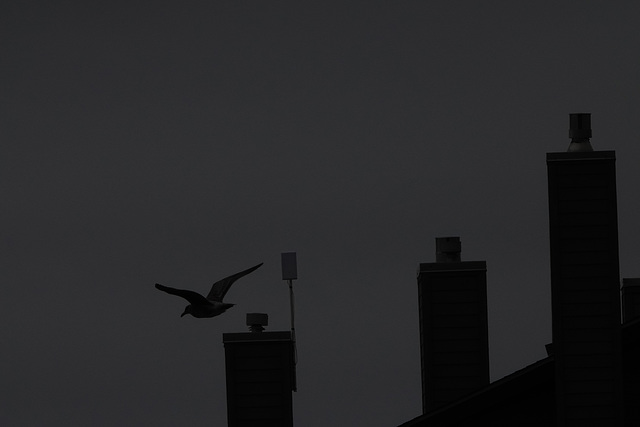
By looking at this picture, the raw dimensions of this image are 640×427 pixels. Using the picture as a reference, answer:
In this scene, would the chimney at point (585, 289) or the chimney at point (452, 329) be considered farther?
A: the chimney at point (452, 329)

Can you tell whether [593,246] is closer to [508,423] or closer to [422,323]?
[508,423]

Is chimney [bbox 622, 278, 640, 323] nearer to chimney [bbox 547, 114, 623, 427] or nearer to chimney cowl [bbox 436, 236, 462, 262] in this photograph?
chimney cowl [bbox 436, 236, 462, 262]

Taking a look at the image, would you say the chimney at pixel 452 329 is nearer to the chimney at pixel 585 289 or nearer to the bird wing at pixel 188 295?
the bird wing at pixel 188 295

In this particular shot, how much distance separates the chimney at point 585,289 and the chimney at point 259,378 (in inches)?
177

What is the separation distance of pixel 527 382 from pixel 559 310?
5.72 ft

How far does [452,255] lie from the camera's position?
22188mm

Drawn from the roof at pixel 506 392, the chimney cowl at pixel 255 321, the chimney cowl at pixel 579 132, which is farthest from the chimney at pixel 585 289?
the chimney cowl at pixel 255 321

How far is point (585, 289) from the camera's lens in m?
16.7

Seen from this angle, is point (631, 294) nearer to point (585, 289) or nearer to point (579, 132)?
point (579, 132)

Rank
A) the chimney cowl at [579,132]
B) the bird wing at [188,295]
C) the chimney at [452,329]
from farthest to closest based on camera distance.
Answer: the chimney at [452,329] < the bird wing at [188,295] < the chimney cowl at [579,132]

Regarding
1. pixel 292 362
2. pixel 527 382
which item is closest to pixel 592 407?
pixel 527 382

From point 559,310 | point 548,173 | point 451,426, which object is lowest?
point 451,426

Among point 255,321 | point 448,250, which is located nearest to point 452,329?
point 448,250

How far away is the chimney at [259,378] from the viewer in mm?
20141
